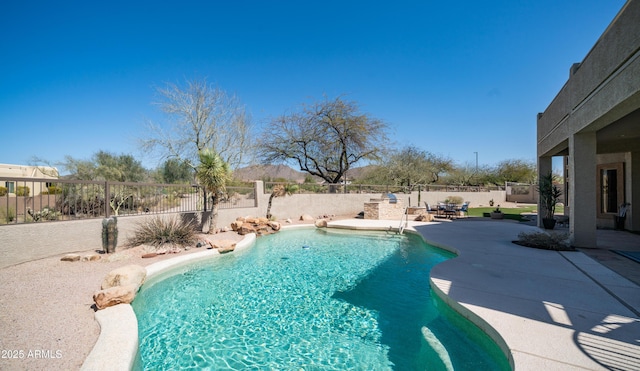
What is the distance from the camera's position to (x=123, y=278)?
462 centimetres

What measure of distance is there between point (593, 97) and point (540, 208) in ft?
21.2

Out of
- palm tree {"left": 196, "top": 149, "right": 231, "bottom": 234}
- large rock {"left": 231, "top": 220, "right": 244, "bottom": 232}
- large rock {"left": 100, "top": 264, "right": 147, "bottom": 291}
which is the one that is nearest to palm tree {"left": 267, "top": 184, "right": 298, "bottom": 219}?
large rock {"left": 231, "top": 220, "right": 244, "bottom": 232}

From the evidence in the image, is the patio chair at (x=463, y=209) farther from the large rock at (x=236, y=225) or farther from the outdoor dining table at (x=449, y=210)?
the large rock at (x=236, y=225)

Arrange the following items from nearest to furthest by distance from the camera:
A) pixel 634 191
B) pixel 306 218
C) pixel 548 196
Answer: pixel 634 191, pixel 548 196, pixel 306 218

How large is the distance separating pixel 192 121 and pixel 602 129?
20907mm

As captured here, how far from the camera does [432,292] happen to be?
15.3ft

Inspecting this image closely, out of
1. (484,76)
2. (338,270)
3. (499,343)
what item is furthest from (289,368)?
(484,76)

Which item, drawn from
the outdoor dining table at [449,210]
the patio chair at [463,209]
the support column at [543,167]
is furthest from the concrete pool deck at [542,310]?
the patio chair at [463,209]

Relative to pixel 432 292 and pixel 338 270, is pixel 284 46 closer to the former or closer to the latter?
pixel 338 270

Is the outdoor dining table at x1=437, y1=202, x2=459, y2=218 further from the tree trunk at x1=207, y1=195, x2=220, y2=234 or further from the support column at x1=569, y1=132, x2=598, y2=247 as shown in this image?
the tree trunk at x1=207, y1=195, x2=220, y2=234

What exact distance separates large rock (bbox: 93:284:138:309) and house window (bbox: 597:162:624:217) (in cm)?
1564

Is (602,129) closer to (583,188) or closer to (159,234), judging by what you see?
(583,188)

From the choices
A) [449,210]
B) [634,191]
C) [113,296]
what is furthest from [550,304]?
[449,210]

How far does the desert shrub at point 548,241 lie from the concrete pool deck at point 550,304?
42 centimetres
